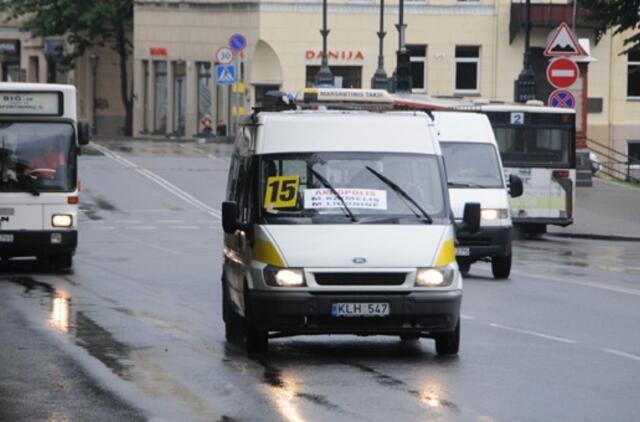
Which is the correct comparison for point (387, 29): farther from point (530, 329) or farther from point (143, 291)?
point (530, 329)

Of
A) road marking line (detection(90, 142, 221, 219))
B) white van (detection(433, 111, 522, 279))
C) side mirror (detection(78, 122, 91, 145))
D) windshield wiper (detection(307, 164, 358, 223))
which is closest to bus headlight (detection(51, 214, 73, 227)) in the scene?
side mirror (detection(78, 122, 91, 145))

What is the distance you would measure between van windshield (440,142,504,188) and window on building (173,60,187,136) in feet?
175

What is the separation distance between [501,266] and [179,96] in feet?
185

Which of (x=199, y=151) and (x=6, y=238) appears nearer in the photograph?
(x=6, y=238)

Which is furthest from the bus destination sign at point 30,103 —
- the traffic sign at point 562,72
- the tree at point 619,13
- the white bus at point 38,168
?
the tree at point 619,13

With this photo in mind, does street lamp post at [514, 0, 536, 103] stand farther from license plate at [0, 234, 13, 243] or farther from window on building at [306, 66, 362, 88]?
window on building at [306, 66, 362, 88]

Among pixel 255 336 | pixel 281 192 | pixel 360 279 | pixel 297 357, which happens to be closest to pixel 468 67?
→ pixel 281 192

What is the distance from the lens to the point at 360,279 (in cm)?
1558

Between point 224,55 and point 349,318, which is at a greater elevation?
point 224,55

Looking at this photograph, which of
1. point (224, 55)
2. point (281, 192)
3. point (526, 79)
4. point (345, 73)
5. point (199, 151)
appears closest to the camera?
point (281, 192)

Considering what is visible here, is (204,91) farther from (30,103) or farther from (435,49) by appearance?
(30,103)

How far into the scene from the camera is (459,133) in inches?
1100

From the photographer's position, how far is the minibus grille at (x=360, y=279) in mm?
15578

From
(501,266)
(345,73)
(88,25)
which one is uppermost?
(88,25)
